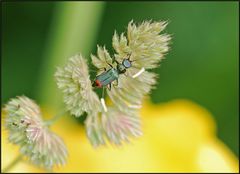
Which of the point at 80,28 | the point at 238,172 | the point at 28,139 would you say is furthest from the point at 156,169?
the point at 28,139

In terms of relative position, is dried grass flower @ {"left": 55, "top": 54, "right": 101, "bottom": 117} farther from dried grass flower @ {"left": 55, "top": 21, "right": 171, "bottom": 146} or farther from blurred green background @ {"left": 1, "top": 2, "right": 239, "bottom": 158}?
blurred green background @ {"left": 1, "top": 2, "right": 239, "bottom": 158}

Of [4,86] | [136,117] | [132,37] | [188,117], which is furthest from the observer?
[4,86]

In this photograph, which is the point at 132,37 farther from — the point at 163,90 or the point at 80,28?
the point at 163,90

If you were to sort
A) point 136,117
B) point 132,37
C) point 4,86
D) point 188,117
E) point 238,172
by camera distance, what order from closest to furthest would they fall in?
point 132,37 → point 136,117 → point 238,172 → point 188,117 → point 4,86

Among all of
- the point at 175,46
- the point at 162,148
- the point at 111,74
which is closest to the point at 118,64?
the point at 111,74

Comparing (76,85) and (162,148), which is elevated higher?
(76,85)

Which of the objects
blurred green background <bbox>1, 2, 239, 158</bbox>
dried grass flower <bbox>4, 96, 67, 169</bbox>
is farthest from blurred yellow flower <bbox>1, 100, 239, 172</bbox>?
dried grass flower <bbox>4, 96, 67, 169</bbox>

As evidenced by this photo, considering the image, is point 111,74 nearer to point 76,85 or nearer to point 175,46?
point 76,85
